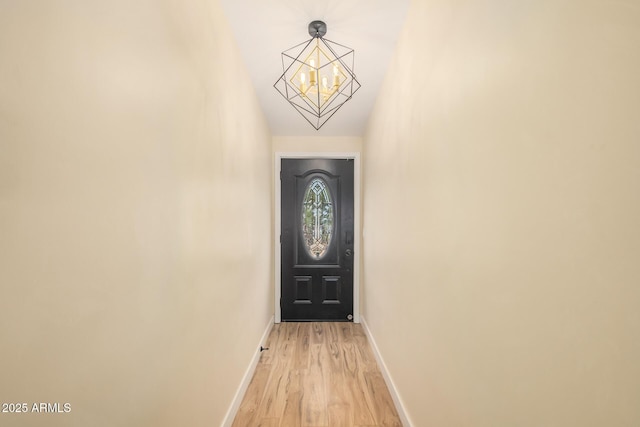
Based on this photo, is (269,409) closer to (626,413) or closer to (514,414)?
(514,414)

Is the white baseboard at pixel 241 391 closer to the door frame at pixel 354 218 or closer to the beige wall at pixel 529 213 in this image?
the door frame at pixel 354 218

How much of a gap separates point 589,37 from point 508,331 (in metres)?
0.72

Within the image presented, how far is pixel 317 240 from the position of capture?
13.3 ft

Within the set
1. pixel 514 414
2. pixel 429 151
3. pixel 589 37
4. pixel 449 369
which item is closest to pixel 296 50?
pixel 429 151

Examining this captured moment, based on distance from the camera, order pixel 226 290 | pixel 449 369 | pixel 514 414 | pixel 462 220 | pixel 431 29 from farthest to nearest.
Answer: pixel 226 290 → pixel 431 29 → pixel 449 369 → pixel 462 220 → pixel 514 414

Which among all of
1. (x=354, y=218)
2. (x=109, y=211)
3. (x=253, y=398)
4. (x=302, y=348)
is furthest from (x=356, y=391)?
(x=109, y=211)

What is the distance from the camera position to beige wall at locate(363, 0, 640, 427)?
23.2 inches

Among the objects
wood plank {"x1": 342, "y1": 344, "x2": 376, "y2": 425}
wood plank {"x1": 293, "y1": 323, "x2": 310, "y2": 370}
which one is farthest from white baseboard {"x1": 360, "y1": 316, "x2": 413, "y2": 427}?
wood plank {"x1": 293, "y1": 323, "x2": 310, "y2": 370}

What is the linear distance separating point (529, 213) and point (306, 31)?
182cm

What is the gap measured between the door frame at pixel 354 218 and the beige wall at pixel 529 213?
7.49ft

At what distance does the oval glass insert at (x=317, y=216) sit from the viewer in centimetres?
405

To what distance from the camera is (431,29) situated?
1.57m

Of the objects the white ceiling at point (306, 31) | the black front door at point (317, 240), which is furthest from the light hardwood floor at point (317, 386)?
the white ceiling at point (306, 31)

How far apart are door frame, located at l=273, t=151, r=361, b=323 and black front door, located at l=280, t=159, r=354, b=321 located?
5 centimetres
